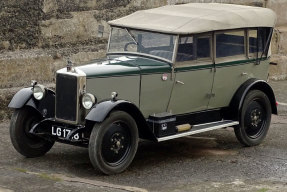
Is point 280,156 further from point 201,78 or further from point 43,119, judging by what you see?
point 43,119

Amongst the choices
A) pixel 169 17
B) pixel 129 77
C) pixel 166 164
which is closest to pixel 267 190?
pixel 166 164

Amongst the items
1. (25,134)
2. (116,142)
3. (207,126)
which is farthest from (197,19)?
(25,134)

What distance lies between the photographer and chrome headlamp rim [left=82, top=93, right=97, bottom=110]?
25.6ft

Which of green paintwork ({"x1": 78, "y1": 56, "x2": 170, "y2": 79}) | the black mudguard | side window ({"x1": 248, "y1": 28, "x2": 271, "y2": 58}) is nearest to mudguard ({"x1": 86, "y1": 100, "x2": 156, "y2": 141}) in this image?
green paintwork ({"x1": 78, "y1": 56, "x2": 170, "y2": 79})

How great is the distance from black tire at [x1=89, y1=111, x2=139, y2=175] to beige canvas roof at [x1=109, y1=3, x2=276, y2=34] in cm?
136

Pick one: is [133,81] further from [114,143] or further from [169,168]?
[169,168]

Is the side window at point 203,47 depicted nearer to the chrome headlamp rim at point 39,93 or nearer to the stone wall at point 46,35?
the chrome headlamp rim at point 39,93

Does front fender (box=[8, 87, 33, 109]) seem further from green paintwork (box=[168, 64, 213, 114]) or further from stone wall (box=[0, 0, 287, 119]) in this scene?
stone wall (box=[0, 0, 287, 119])

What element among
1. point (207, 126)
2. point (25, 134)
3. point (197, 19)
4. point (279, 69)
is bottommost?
point (25, 134)

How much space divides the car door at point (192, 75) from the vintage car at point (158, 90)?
12 millimetres

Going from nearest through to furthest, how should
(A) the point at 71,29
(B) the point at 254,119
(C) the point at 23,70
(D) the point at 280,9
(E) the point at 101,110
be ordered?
(E) the point at 101,110
(B) the point at 254,119
(C) the point at 23,70
(A) the point at 71,29
(D) the point at 280,9

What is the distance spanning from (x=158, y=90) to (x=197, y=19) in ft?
3.51

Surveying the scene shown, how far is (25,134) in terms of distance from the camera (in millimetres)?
8461

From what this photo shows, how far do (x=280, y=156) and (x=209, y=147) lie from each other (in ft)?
3.18
